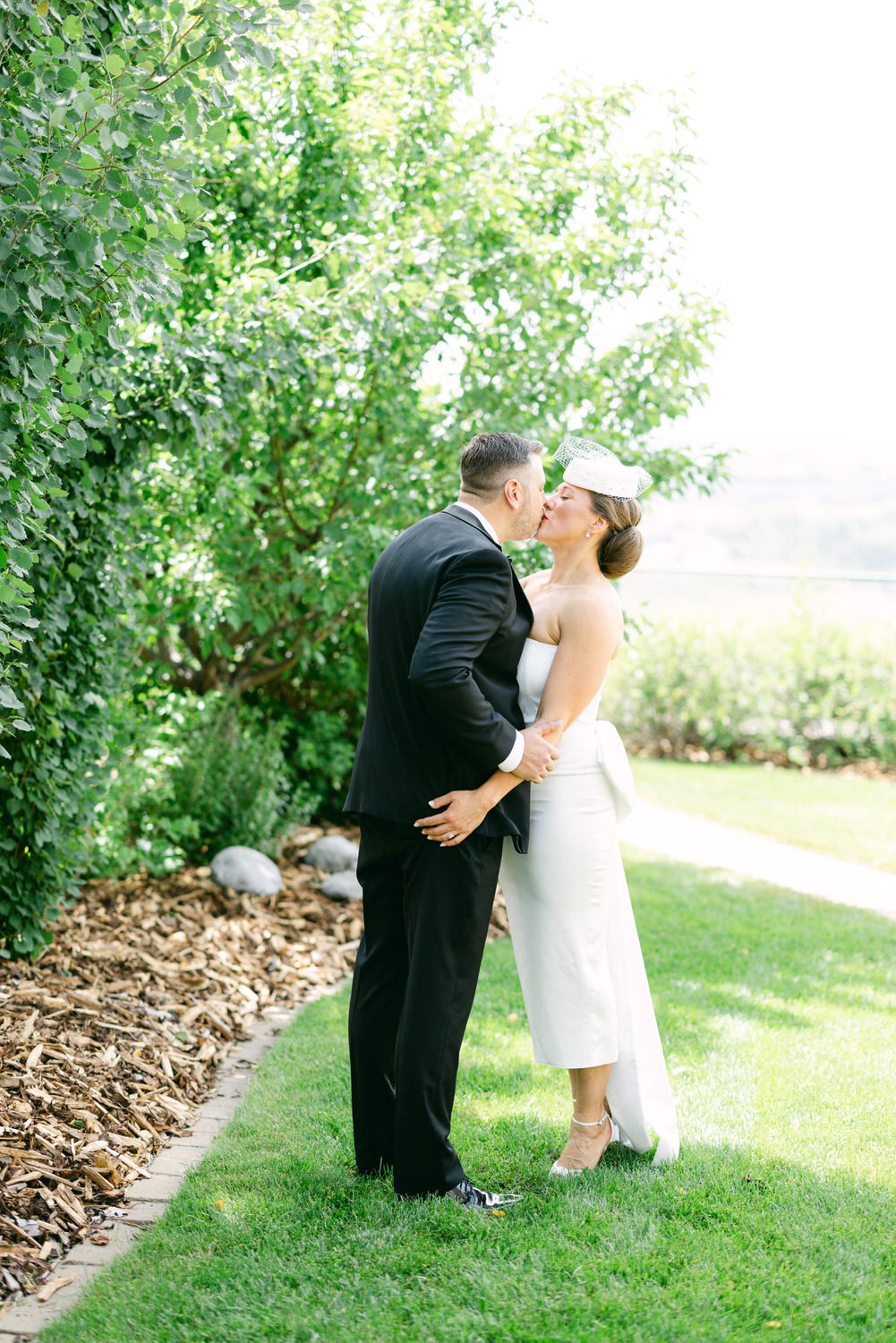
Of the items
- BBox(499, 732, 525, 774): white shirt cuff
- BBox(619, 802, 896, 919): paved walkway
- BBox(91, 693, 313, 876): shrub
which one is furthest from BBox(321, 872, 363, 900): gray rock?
BBox(499, 732, 525, 774): white shirt cuff

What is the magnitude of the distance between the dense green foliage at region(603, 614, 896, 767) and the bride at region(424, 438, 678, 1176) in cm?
1081

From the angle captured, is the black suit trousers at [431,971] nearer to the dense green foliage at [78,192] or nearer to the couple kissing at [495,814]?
the couple kissing at [495,814]

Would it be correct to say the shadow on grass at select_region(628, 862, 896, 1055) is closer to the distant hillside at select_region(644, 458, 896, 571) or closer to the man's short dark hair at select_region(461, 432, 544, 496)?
the man's short dark hair at select_region(461, 432, 544, 496)

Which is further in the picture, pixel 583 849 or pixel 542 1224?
pixel 583 849

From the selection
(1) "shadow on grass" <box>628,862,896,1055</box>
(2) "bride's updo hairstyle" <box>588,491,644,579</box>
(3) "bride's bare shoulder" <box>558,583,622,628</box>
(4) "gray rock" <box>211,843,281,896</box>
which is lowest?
(1) "shadow on grass" <box>628,862,896,1055</box>

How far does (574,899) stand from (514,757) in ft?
1.87

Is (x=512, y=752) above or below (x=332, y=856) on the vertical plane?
above

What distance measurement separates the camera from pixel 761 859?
9.02 metres

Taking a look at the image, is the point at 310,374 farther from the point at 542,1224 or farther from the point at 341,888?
the point at 542,1224

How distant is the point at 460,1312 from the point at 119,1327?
766 millimetres

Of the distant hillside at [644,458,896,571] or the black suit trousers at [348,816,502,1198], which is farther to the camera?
the distant hillside at [644,458,896,571]

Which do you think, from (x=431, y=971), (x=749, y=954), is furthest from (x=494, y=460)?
(x=749, y=954)

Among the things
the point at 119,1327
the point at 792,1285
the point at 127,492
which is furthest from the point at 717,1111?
the point at 127,492

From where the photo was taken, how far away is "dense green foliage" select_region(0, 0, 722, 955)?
4492 mm
